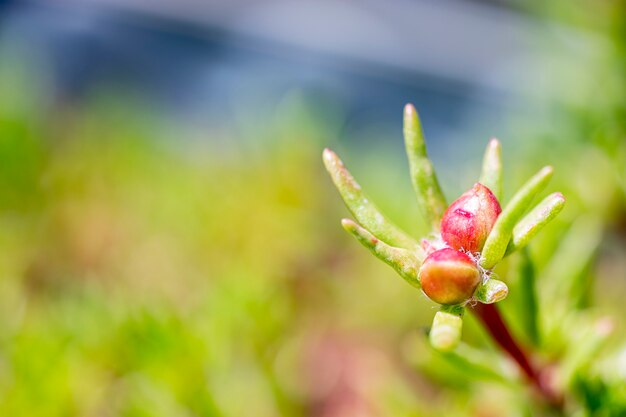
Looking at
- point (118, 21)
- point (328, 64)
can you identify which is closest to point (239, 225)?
point (328, 64)

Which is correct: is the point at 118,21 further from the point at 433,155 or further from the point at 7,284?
the point at 7,284

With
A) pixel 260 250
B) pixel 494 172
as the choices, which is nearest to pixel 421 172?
pixel 494 172

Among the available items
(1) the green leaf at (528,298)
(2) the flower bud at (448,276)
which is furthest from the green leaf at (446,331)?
(1) the green leaf at (528,298)

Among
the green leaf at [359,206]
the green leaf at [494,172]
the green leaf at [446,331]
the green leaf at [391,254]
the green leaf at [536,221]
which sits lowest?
the green leaf at [446,331]

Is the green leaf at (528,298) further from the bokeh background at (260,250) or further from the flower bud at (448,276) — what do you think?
the flower bud at (448,276)

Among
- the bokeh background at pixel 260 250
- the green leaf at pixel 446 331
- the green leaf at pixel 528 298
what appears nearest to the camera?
the green leaf at pixel 446 331

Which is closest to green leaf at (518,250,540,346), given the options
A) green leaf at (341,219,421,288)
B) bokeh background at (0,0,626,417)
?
bokeh background at (0,0,626,417)

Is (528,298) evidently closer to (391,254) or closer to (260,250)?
(391,254)
